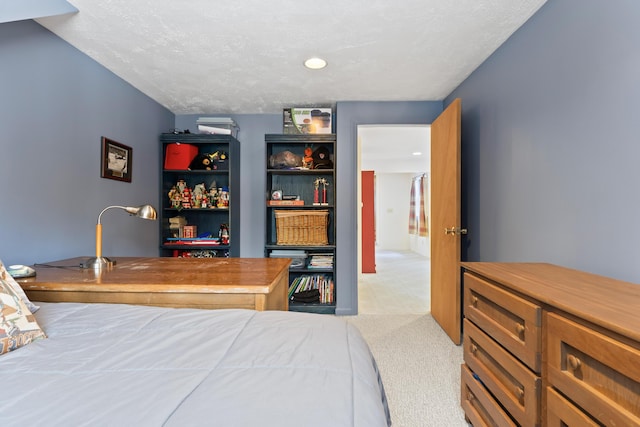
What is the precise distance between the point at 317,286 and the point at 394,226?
6.21 metres

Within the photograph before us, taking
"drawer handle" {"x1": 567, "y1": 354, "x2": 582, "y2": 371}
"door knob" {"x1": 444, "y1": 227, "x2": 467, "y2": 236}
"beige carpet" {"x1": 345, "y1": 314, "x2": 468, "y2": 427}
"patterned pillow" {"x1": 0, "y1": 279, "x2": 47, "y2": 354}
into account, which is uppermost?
"door knob" {"x1": 444, "y1": 227, "x2": 467, "y2": 236}

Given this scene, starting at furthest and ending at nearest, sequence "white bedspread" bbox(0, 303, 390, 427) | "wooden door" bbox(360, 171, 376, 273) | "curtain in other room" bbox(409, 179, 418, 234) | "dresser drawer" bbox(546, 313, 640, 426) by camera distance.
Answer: "curtain in other room" bbox(409, 179, 418, 234) → "wooden door" bbox(360, 171, 376, 273) → "dresser drawer" bbox(546, 313, 640, 426) → "white bedspread" bbox(0, 303, 390, 427)

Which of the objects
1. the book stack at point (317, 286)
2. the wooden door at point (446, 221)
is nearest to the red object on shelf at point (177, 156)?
the book stack at point (317, 286)

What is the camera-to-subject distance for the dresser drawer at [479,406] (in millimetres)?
1219

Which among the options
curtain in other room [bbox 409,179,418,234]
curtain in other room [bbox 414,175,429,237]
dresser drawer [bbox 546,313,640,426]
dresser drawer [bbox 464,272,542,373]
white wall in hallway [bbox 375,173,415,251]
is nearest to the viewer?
dresser drawer [bbox 546,313,640,426]

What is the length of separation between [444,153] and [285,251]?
189 centimetres

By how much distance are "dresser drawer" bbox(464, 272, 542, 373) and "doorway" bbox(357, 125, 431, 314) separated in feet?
6.36

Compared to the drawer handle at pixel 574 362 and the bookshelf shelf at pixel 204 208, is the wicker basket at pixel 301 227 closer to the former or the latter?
Answer: the bookshelf shelf at pixel 204 208

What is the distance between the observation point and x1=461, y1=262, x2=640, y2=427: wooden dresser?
0.75m

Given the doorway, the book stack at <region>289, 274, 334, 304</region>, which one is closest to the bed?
the book stack at <region>289, 274, 334, 304</region>

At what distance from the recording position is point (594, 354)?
79cm

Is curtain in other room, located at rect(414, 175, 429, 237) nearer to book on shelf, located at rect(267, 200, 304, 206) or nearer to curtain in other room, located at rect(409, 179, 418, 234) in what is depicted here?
curtain in other room, located at rect(409, 179, 418, 234)

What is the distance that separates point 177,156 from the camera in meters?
3.22

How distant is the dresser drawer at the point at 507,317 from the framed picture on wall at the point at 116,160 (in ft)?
9.05
